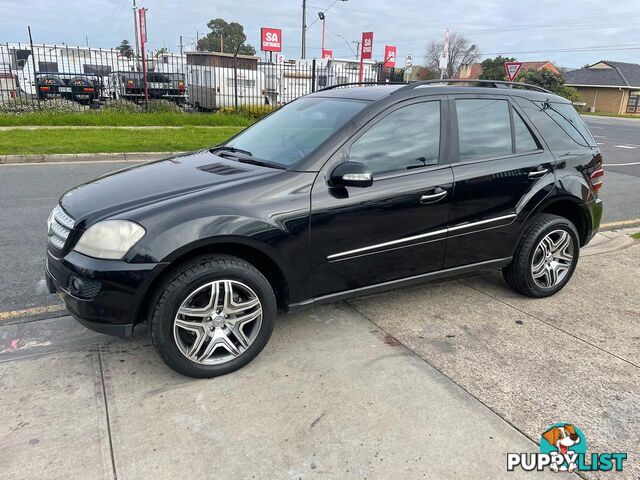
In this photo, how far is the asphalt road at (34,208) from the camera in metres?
4.16

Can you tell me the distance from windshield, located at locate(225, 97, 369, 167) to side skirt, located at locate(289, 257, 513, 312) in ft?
2.98

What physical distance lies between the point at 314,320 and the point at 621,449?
2.04 meters

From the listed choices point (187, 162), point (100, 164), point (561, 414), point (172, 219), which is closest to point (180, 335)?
point (172, 219)

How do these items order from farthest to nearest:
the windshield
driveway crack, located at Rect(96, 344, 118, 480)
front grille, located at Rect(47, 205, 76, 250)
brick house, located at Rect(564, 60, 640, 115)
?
brick house, located at Rect(564, 60, 640, 115) < the windshield < front grille, located at Rect(47, 205, 76, 250) < driveway crack, located at Rect(96, 344, 118, 480)

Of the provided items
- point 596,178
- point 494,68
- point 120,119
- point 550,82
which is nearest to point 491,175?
point 596,178

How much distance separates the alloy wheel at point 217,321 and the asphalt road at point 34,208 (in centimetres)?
163

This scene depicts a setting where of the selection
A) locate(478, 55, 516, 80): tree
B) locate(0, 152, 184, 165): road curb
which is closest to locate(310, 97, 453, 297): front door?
locate(0, 152, 184, 165): road curb

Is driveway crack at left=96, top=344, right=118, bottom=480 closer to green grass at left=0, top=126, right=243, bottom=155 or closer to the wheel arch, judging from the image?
the wheel arch

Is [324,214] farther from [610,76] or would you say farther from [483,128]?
[610,76]

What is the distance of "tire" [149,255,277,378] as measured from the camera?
2832 mm

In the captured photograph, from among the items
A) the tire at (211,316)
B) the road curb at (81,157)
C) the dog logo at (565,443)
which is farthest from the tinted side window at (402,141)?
the road curb at (81,157)

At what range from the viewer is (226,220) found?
2.90m

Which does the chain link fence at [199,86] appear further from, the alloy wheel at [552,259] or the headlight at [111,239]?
the headlight at [111,239]

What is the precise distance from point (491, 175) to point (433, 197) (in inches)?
23.0
